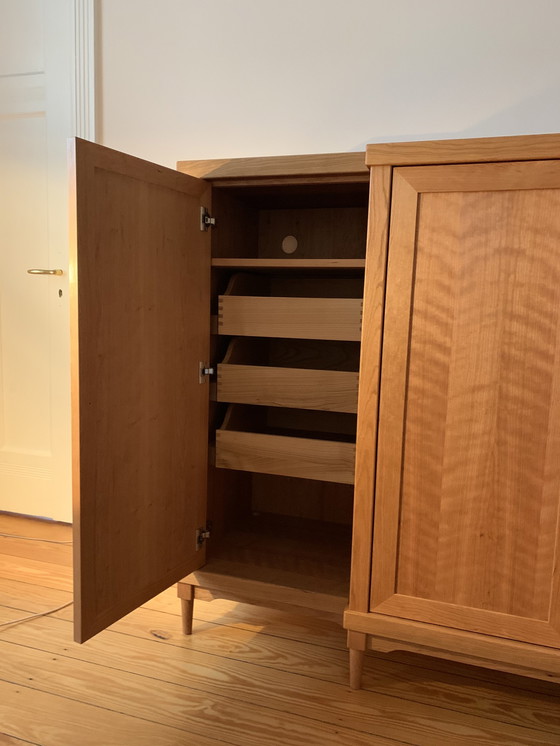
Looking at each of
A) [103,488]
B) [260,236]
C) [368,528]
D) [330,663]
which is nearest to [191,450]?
[103,488]

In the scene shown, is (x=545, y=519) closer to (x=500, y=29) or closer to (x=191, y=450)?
(x=191, y=450)

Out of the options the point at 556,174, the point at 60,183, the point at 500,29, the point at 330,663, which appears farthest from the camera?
the point at 60,183

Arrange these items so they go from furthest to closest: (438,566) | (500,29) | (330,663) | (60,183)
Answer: (60,183) → (500,29) → (330,663) → (438,566)

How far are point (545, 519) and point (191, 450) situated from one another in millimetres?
814

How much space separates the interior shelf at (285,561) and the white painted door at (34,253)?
906 mm

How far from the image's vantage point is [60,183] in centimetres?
227

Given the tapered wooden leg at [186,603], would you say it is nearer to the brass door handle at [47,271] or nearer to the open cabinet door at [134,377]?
the open cabinet door at [134,377]

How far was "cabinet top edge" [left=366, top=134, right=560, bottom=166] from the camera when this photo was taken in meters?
1.14

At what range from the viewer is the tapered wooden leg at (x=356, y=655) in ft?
4.51

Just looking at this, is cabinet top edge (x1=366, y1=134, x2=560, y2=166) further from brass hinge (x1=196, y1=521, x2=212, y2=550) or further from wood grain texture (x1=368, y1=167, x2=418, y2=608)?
brass hinge (x1=196, y1=521, x2=212, y2=550)

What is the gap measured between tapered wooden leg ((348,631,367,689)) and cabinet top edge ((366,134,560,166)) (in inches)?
39.6

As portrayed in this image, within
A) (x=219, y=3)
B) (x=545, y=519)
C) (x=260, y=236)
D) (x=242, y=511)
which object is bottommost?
(x=242, y=511)

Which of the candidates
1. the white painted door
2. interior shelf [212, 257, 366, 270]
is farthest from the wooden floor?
interior shelf [212, 257, 366, 270]

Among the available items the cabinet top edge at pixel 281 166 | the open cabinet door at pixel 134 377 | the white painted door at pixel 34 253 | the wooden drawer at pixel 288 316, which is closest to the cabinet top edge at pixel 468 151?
the cabinet top edge at pixel 281 166
